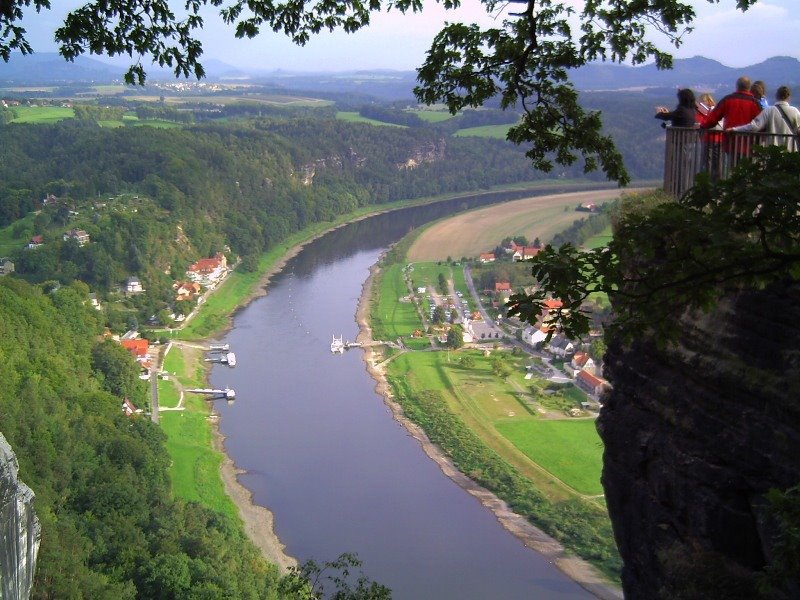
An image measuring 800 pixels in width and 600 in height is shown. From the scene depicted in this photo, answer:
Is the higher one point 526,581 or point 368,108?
point 368,108

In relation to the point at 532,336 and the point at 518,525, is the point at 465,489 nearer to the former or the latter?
the point at 518,525

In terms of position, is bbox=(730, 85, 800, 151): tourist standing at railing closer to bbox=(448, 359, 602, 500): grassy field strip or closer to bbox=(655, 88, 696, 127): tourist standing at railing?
bbox=(655, 88, 696, 127): tourist standing at railing

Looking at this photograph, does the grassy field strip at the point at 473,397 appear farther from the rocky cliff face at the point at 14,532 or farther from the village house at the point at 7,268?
the village house at the point at 7,268

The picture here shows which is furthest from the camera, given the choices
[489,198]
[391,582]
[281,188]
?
[489,198]

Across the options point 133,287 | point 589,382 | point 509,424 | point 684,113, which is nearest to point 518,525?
point 509,424

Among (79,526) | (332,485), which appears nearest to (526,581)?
(332,485)

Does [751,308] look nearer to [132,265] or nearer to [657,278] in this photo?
[657,278]
